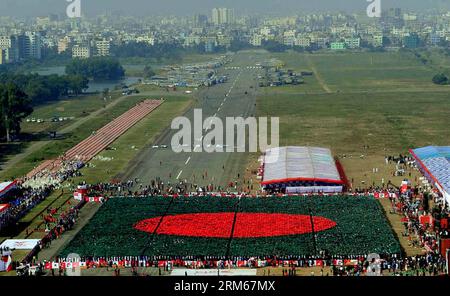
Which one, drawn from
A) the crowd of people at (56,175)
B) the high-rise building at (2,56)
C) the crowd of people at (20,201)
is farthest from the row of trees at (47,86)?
the high-rise building at (2,56)

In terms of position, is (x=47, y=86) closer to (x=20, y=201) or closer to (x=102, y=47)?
(x=20, y=201)

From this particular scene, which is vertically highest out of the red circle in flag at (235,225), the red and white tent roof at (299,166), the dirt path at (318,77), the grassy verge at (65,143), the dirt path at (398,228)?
the dirt path at (318,77)

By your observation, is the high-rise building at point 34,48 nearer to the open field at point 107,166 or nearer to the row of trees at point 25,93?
the row of trees at point 25,93

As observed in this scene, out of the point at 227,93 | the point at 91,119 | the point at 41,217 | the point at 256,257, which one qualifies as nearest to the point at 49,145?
the point at 91,119

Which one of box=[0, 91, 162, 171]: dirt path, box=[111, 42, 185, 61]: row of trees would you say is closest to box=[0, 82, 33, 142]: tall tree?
box=[0, 91, 162, 171]: dirt path

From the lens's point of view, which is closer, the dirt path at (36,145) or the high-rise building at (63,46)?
the dirt path at (36,145)

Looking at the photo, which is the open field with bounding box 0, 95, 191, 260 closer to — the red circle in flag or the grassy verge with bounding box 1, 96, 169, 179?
the grassy verge with bounding box 1, 96, 169, 179
